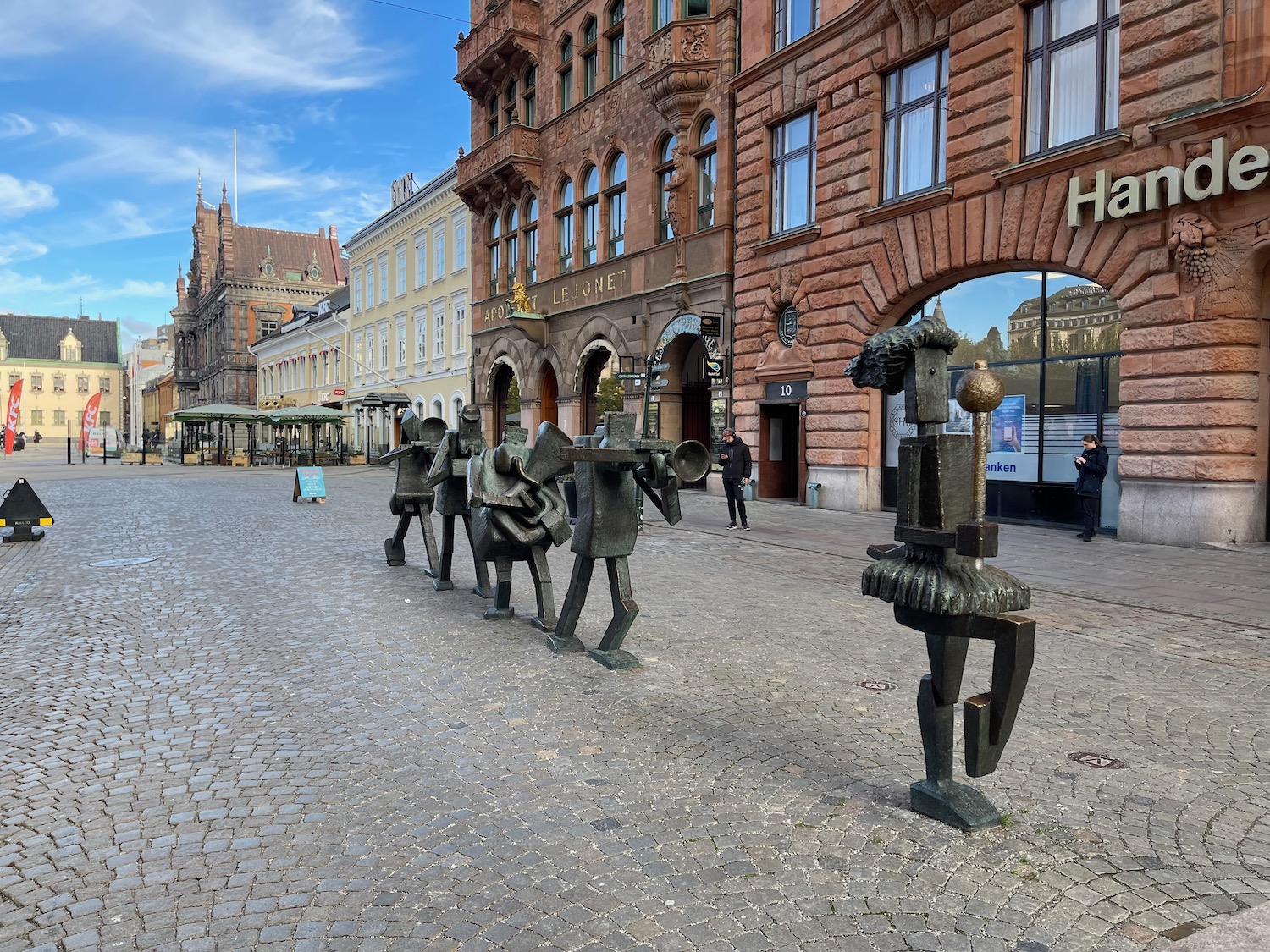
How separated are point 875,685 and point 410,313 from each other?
40.0 meters

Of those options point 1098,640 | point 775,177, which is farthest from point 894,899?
point 775,177

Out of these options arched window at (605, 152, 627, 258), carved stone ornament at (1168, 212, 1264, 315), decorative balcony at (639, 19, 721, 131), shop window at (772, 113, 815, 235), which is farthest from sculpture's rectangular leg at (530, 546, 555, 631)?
arched window at (605, 152, 627, 258)

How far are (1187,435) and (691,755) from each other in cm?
1078

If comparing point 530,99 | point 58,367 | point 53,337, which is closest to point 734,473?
point 530,99

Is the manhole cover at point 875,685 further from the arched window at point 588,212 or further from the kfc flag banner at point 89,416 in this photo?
the kfc flag banner at point 89,416

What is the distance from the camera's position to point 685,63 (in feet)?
71.1

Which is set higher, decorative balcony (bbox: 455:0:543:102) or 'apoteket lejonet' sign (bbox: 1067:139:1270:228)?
decorative balcony (bbox: 455:0:543:102)

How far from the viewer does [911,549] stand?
3.62 m

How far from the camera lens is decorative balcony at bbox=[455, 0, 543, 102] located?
29.6m

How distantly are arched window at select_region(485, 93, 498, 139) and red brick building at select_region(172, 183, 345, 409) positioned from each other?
54.4 m

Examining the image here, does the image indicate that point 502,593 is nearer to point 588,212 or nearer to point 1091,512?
point 1091,512

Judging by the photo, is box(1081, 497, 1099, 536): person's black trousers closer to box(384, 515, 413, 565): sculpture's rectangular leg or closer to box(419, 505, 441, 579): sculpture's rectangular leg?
box(419, 505, 441, 579): sculpture's rectangular leg

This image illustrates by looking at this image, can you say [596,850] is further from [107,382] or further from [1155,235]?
[107,382]

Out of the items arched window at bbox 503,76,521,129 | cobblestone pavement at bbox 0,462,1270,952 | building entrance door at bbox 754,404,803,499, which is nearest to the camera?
cobblestone pavement at bbox 0,462,1270,952
